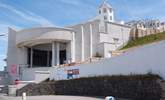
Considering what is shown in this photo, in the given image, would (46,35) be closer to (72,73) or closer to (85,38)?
(85,38)

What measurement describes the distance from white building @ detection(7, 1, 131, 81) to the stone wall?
13.2 meters

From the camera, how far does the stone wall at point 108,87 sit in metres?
18.0

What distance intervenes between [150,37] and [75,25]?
498 inches

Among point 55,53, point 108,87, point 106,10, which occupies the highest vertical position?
point 106,10

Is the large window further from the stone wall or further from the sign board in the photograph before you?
the sign board

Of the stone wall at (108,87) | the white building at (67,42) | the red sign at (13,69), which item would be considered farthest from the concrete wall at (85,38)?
the stone wall at (108,87)

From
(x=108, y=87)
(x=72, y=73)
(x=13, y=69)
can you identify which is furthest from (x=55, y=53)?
(x=108, y=87)

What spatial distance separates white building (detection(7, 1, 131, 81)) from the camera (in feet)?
163

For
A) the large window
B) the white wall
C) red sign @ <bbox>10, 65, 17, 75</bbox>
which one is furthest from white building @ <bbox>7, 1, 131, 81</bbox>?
the white wall

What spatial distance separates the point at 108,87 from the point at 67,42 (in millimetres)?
28889

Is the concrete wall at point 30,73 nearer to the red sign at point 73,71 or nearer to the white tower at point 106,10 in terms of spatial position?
the red sign at point 73,71

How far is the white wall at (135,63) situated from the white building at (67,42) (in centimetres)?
2007

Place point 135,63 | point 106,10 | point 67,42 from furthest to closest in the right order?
point 106,10 < point 67,42 < point 135,63

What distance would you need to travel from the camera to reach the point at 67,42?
5194cm
